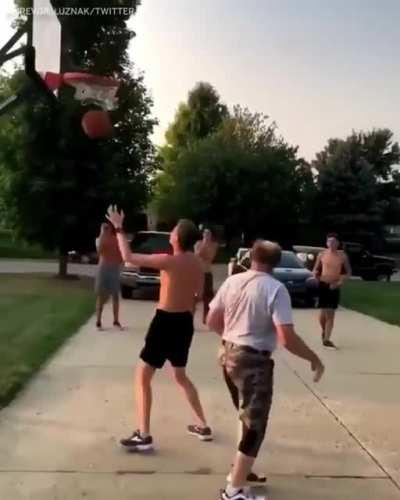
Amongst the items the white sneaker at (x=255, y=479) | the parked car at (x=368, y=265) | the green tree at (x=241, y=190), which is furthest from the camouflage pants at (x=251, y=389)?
the green tree at (x=241, y=190)

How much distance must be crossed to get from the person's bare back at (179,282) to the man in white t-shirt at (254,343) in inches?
39.7

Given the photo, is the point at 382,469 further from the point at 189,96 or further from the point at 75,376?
the point at 189,96

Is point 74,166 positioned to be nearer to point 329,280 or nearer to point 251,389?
point 329,280

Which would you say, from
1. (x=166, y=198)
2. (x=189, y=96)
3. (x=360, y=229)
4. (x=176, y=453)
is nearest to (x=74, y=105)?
(x=176, y=453)

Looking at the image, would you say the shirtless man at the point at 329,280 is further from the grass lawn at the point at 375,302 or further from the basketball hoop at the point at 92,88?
the basketball hoop at the point at 92,88

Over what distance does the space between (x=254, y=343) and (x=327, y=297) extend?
23.0 ft

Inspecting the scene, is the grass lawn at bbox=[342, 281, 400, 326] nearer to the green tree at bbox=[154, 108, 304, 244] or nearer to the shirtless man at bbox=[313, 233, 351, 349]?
the shirtless man at bbox=[313, 233, 351, 349]

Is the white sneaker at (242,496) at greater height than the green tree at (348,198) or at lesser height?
lesser

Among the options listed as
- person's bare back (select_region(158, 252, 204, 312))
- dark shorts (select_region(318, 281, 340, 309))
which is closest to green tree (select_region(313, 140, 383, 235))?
dark shorts (select_region(318, 281, 340, 309))

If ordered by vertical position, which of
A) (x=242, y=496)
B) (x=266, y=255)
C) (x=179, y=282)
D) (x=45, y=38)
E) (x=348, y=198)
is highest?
(x=45, y=38)

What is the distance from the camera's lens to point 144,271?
18875 millimetres

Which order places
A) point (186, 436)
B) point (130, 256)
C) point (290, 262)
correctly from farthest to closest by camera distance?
point (290, 262) → point (186, 436) → point (130, 256)

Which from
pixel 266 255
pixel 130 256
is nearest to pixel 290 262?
pixel 130 256

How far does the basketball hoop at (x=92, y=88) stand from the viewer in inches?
329
